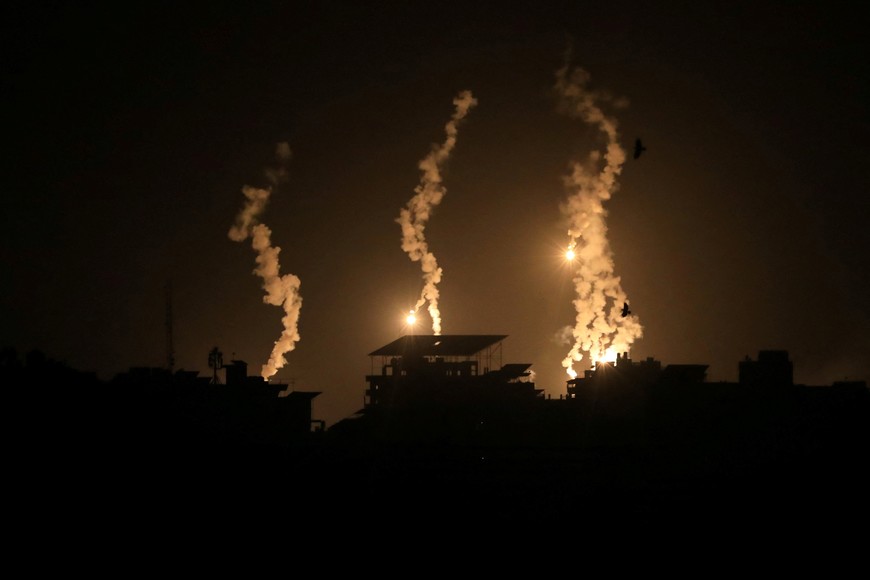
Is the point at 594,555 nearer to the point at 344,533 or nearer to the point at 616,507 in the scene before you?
the point at 616,507

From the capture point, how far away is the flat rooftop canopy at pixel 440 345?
93.8 m

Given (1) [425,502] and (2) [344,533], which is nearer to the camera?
(2) [344,533]

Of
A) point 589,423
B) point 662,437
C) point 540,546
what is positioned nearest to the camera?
point 540,546

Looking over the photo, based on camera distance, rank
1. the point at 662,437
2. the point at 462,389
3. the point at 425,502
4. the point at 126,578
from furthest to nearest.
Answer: the point at 462,389 < the point at 662,437 < the point at 425,502 < the point at 126,578

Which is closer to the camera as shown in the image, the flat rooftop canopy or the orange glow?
the flat rooftop canopy

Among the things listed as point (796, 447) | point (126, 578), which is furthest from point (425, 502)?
point (796, 447)

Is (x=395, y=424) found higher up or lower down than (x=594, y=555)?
higher up

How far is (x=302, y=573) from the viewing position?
5022 cm

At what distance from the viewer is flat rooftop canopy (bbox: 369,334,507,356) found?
93750mm

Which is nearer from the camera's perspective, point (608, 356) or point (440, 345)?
point (440, 345)

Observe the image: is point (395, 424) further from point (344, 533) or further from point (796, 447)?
point (344, 533)

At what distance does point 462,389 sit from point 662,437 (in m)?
18.1

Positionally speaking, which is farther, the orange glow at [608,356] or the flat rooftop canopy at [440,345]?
the orange glow at [608,356]

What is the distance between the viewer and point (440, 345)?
96562mm
